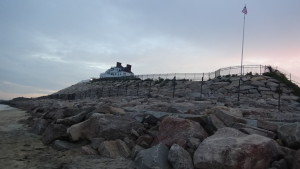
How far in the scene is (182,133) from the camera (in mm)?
6359

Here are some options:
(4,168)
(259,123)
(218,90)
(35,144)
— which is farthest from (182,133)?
(218,90)

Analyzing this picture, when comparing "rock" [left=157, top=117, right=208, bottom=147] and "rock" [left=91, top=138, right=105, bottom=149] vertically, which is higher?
"rock" [left=157, top=117, right=208, bottom=147]

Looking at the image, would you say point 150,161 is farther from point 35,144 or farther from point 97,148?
point 35,144

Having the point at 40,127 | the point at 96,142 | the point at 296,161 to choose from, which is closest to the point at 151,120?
the point at 96,142

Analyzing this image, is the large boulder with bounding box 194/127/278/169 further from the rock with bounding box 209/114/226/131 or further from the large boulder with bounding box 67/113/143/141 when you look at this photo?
the large boulder with bounding box 67/113/143/141

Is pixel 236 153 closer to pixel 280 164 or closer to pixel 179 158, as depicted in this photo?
pixel 280 164

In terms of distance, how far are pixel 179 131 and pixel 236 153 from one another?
72.3 inches

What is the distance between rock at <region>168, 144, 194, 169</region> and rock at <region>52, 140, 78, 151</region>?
3.70 m

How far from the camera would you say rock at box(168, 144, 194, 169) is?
5.21 meters

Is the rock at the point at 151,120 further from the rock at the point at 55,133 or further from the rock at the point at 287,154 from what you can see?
the rock at the point at 287,154

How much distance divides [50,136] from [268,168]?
652cm

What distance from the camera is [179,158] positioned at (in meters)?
5.33

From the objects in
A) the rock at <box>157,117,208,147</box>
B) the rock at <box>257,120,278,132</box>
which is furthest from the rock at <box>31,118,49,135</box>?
the rock at <box>257,120,278,132</box>

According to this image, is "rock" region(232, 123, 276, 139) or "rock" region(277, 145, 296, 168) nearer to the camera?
"rock" region(277, 145, 296, 168)
